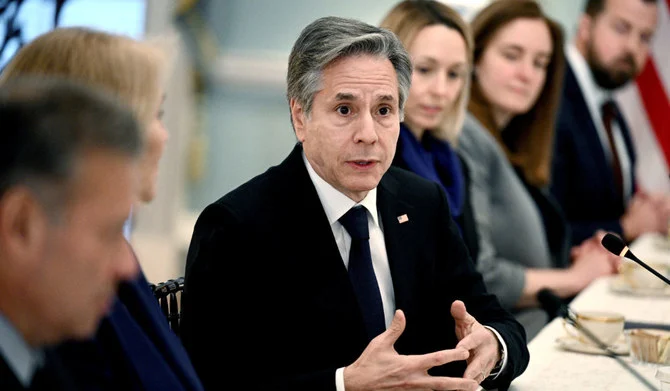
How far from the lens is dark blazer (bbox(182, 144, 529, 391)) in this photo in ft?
5.24

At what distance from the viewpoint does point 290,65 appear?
1.73m

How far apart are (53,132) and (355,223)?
976 millimetres

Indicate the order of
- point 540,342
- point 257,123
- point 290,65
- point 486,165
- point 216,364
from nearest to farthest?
point 216,364, point 290,65, point 540,342, point 486,165, point 257,123

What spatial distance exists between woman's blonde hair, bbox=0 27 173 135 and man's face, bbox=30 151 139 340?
1.23 feet

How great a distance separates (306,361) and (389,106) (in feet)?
1.61

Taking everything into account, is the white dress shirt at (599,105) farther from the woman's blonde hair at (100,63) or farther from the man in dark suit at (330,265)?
the woman's blonde hair at (100,63)

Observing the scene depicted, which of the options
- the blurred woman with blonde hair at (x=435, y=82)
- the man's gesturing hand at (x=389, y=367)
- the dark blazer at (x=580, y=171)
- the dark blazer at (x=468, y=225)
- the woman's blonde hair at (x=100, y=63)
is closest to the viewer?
the woman's blonde hair at (x=100, y=63)

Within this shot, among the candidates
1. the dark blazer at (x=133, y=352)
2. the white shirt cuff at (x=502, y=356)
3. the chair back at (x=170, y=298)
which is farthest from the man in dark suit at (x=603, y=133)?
the dark blazer at (x=133, y=352)

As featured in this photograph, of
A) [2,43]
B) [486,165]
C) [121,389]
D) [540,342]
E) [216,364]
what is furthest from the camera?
[486,165]

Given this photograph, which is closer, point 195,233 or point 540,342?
point 195,233

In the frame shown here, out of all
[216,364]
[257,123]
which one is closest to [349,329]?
[216,364]

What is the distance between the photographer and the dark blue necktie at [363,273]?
1701mm

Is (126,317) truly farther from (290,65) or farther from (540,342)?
(540,342)

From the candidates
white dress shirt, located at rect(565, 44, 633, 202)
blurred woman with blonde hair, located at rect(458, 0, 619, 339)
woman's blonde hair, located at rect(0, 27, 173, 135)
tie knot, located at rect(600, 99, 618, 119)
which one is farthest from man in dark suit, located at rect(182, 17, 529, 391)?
tie knot, located at rect(600, 99, 618, 119)
